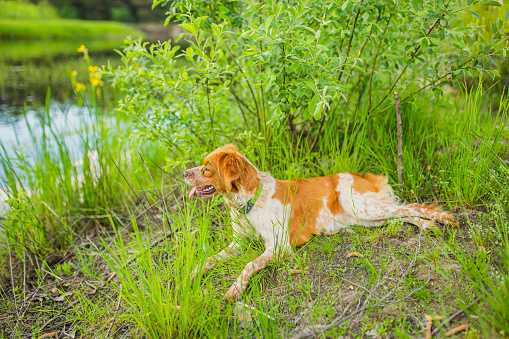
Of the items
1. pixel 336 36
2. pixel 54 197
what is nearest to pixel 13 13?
pixel 54 197

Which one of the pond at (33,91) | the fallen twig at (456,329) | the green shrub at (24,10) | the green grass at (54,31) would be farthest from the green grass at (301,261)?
the green shrub at (24,10)

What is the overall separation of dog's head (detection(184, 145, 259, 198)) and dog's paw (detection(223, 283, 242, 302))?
2.65ft

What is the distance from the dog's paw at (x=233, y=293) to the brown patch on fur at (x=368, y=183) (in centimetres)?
145

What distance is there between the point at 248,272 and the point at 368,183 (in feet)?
4.80

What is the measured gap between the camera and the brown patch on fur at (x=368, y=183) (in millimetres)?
3088

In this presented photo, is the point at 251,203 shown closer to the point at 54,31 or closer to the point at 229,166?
the point at 229,166

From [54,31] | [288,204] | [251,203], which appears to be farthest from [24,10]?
[288,204]

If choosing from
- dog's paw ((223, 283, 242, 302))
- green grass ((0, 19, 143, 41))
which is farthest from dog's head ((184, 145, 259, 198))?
green grass ((0, 19, 143, 41))

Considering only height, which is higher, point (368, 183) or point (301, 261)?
point (368, 183)

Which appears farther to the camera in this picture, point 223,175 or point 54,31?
point 54,31

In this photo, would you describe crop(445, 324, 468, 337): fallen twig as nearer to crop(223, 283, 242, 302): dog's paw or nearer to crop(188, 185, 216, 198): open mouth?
crop(223, 283, 242, 302): dog's paw

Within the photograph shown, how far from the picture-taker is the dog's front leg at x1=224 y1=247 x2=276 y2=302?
7.89ft

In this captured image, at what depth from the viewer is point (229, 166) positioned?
276 cm

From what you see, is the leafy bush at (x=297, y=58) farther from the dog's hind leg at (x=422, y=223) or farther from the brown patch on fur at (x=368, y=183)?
the dog's hind leg at (x=422, y=223)
